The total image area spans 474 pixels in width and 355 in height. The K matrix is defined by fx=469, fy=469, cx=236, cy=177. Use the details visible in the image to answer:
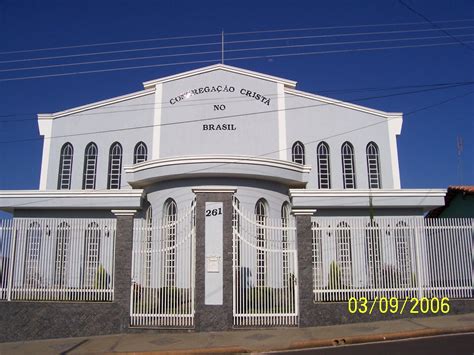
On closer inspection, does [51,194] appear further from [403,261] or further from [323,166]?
[403,261]

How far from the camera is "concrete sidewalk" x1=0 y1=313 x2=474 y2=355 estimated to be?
9352 millimetres

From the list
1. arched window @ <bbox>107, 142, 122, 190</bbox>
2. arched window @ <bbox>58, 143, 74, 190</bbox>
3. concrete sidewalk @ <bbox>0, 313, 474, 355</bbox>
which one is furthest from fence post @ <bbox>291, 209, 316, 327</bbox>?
arched window @ <bbox>58, 143, 74, 190</bbox>

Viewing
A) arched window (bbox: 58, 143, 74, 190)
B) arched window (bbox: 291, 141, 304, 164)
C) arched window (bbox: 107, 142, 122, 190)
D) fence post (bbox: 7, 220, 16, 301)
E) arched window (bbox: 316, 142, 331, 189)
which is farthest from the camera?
arched window (bbox: 58, 143, 74, 190)

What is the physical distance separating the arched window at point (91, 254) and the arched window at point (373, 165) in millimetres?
12722

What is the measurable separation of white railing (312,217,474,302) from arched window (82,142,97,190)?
11972 mm

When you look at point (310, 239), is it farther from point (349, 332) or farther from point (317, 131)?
point (317, 131)

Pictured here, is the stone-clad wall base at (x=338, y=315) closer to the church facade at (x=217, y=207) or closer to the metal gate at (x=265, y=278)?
the church facade at (x=217, y=207)

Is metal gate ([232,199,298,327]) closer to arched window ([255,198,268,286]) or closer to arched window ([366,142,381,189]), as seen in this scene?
arched window ([255,198,268,286])

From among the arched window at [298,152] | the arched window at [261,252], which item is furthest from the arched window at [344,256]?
the arched window at [298,152]

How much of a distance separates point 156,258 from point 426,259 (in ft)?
22.8

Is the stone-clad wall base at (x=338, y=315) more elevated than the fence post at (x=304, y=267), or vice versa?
the fence post at (x=304, y=267)

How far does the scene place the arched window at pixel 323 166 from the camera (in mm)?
20281

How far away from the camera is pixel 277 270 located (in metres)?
12.1

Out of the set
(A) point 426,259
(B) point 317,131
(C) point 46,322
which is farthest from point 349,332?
(B) point 317,131
